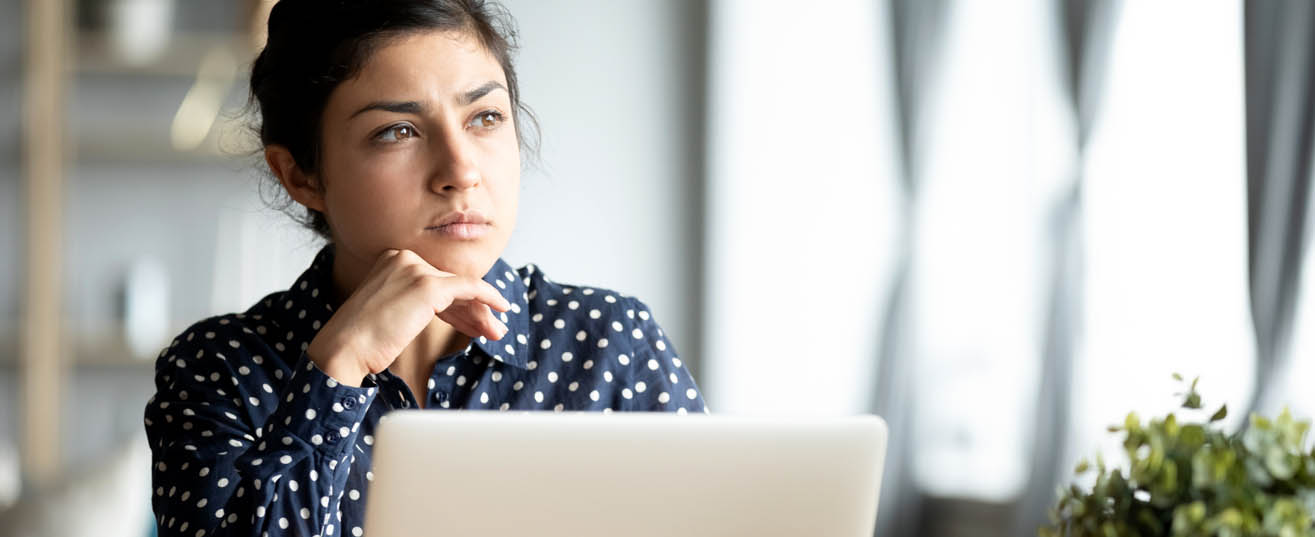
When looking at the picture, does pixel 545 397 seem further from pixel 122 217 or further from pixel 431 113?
pixel 122 217

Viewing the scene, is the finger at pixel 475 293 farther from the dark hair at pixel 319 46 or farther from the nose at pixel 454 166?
the dark hair at pixel 319 46

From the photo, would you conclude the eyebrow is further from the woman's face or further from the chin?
the chin

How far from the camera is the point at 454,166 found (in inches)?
55.2

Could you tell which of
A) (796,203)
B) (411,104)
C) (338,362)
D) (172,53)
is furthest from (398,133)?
(172,53)

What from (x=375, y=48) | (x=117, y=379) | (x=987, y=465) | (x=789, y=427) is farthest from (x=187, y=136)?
(x=789, y=427)

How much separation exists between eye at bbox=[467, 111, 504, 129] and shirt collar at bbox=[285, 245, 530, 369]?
0.62ft

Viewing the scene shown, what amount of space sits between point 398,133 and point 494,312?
270mm

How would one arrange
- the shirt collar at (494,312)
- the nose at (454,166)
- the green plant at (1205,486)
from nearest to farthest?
1. the green plant at (1205,486)
2. the nose at (454,166)
3. the shirt collar at (494,312)

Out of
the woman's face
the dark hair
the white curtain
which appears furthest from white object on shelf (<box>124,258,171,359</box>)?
the woman's face

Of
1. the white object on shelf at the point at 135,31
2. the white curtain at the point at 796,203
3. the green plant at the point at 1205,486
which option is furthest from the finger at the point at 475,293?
the white object on shelf at the point at 135,31

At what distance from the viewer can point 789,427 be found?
34.2 inches

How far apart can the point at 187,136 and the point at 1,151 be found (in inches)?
20.9

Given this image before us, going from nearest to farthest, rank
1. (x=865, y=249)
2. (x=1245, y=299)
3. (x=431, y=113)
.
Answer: (x=431, y=113) < (x=1245, y=299) < (x=865, y=249)

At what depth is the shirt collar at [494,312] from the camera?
A: 1.54 meters
